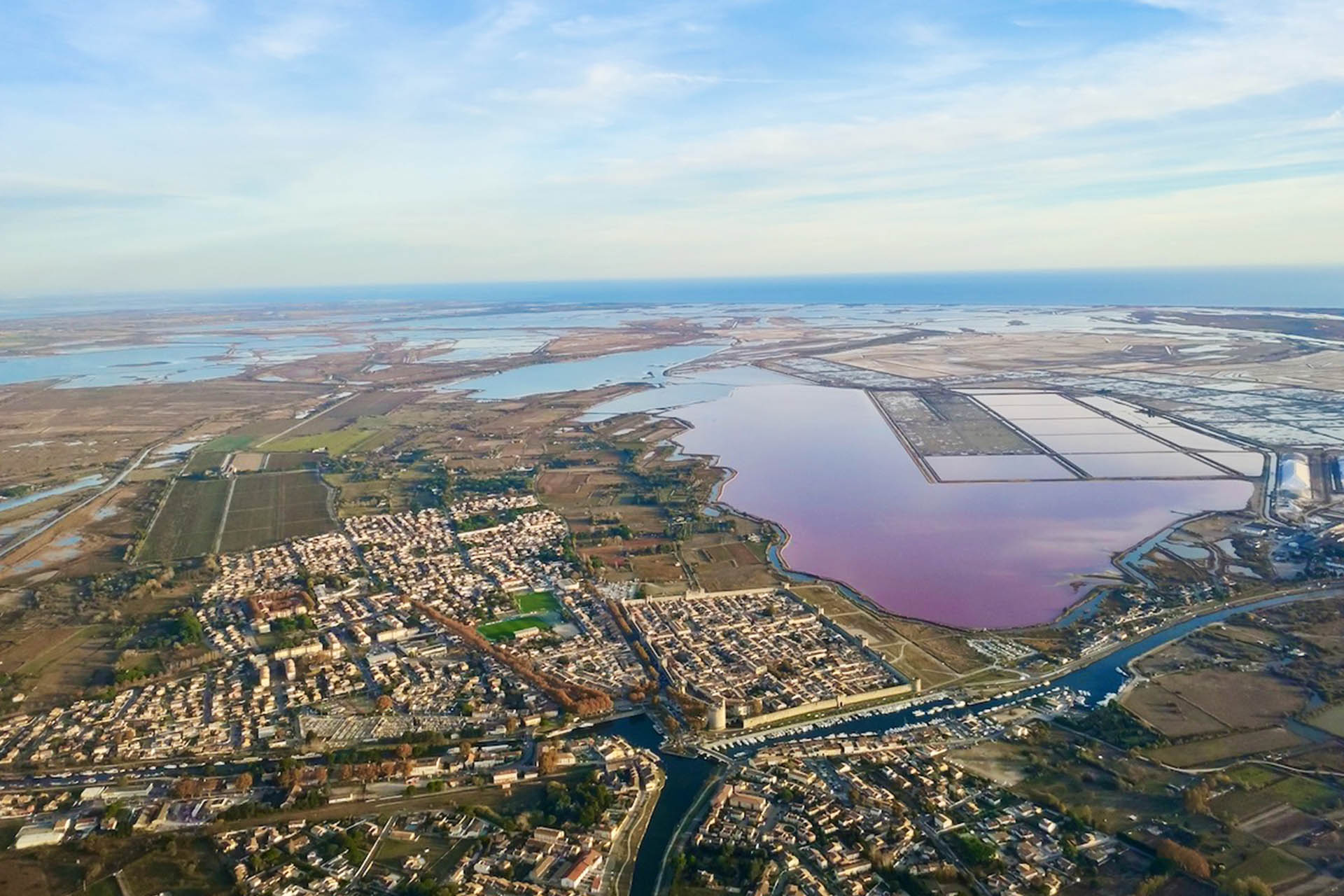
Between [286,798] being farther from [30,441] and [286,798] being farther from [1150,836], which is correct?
[30,441]

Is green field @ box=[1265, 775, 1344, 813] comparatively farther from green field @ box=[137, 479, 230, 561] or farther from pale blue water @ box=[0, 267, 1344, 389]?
pale blue water @ box=[0, 267, 1344, 389]

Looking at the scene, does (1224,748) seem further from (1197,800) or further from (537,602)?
(537,602)

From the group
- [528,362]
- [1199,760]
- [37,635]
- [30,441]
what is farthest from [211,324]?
[1199,760]

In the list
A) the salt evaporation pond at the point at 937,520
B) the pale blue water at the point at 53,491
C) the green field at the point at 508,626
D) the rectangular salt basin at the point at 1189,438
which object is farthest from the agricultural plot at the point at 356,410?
the rectangular salt basin at the point at 1189,438

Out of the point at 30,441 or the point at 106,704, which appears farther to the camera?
the point at 30,441

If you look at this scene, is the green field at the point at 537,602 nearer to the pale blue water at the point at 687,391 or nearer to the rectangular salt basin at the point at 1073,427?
the pale blue water at the point at 687,391

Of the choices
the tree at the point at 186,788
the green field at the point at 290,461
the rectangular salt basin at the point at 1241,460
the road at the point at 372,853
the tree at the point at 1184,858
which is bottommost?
the road at the point at 372,853

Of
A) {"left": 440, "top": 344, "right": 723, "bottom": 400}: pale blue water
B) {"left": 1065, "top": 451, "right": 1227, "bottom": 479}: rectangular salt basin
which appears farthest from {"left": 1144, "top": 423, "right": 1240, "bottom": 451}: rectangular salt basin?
{"left": 440, "top": 344, "right": 723, "bottom": 400}: pale blue water
